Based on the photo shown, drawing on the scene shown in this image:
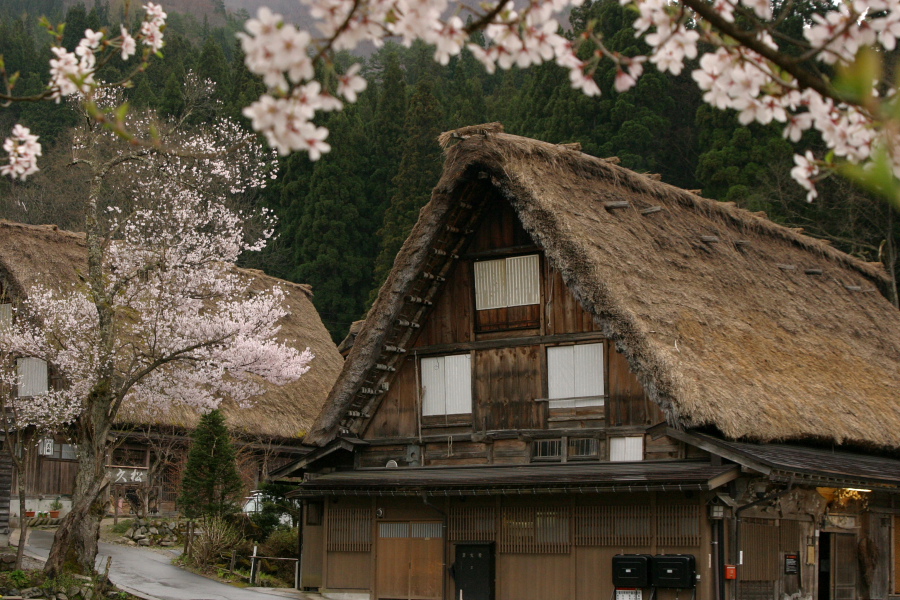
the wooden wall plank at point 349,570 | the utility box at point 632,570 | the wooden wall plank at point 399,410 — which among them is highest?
the wooden wall plank at point 399,410

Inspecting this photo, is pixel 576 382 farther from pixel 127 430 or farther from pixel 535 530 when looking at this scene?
pixel 127 430

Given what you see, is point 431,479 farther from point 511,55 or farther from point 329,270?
point 329,270

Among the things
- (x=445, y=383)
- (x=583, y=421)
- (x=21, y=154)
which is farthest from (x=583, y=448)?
(x=21, y=154)

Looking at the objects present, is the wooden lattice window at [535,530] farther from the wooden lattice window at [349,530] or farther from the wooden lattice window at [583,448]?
the wooden lattice window at [349,530]

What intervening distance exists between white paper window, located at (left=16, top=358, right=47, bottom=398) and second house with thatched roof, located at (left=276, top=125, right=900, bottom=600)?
1050 cm

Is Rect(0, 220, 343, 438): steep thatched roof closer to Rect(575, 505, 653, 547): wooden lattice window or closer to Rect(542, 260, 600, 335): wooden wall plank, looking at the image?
Rect(542, 260, 600, 335): wooden wall plank

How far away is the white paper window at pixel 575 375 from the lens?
54.6ft

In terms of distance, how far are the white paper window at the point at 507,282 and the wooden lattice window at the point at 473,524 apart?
346 cm

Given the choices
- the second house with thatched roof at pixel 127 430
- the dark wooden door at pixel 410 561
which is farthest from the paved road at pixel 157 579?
the second house with thatched roof at pixel 127 430

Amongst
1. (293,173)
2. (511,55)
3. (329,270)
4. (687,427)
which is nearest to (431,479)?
(687,427)

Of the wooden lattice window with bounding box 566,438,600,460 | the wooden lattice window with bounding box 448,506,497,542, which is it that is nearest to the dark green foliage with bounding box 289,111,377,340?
the wooden lattice window with bounding box 448,506,497,542

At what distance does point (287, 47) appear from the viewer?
4.44 metres

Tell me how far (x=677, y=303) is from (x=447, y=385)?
166 inches

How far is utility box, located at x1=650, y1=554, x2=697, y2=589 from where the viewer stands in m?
14.5
